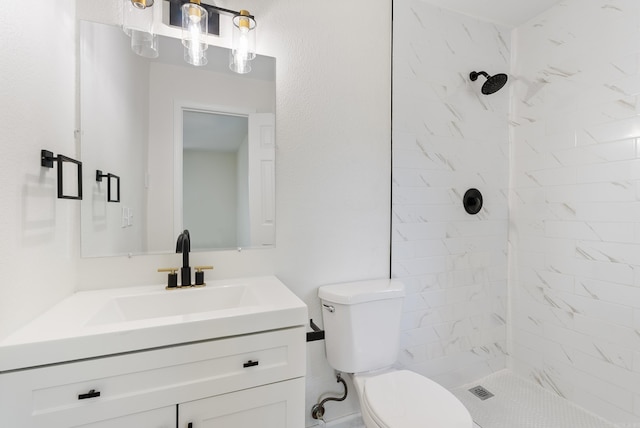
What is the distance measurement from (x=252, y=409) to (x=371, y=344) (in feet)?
2.21

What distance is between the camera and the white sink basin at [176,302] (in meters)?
1.14

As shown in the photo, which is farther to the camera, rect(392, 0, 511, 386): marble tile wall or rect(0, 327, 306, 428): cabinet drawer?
rect(392, 0, 511, 386): marble tile wall

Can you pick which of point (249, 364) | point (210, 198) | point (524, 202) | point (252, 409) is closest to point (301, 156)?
point (210, 198)

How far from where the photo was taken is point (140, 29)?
128 centimetres

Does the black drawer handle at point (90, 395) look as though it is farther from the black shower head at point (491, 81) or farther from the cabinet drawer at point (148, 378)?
the black shower head at point (491, 81)

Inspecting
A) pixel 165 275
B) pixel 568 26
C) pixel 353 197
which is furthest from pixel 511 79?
pixel 165 275

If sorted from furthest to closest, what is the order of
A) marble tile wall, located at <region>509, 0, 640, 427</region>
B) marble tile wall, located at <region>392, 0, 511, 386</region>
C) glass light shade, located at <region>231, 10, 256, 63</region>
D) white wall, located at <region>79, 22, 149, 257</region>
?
marble tile wall, located at <region>392, 0, 511, 386</region> < marble tile wall, located at <region>509, 0, 640, 427</region> < glass light shade, located at <region>231, 10, 256, 63</region> < white wall, located at <region>79, 22, 149, 257</region>

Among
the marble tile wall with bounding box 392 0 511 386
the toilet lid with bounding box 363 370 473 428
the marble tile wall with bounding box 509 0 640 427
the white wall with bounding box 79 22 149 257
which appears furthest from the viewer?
the marble tile wall with bounding box 392 0 511 386

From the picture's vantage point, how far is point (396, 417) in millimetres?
1132

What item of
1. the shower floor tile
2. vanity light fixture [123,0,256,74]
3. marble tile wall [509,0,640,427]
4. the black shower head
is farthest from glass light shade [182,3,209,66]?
the shower floor tile

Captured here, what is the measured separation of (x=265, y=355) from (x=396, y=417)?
55cm

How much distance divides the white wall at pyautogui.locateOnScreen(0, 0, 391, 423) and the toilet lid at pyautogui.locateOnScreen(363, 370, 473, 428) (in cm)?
42

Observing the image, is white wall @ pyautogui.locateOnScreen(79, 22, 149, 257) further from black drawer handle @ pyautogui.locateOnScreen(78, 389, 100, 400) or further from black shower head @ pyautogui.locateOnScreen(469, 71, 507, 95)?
black shower head @ pyautogui.locateOnScreen(469, 71, 507, 95)

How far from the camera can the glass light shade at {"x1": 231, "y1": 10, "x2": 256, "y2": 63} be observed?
135 centimetres
